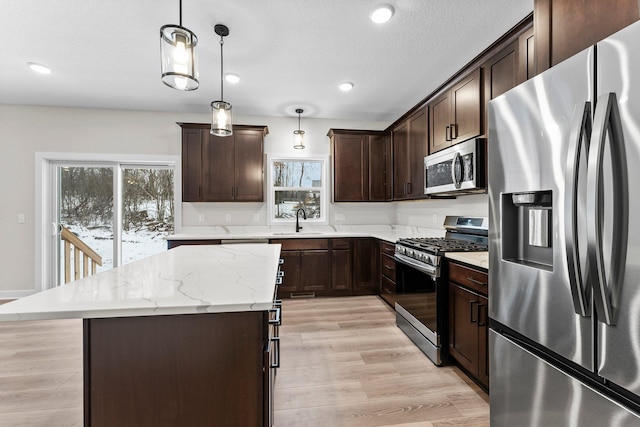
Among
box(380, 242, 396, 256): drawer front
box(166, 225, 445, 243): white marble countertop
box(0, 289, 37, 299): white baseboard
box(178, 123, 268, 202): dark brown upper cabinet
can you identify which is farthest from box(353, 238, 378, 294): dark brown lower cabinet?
box(0, 289, 37, 299): white baseboard

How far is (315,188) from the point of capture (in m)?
4.71

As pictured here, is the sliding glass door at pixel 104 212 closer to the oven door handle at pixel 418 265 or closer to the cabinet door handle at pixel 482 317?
the oven door handle at pixel 418 265

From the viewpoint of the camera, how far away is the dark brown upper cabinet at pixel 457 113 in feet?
7.68

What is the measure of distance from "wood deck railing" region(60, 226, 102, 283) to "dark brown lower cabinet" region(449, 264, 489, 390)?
4.68m

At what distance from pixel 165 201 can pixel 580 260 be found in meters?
4.72

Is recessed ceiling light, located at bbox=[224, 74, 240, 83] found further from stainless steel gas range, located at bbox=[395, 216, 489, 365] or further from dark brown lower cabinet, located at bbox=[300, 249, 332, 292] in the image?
stainless steel gas range, located at bbox=[395, 216, 489, 365]

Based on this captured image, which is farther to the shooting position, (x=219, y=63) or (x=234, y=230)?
(x=234, y=230)

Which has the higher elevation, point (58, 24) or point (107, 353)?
point (58, 24)

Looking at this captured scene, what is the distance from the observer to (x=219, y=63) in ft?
9.60

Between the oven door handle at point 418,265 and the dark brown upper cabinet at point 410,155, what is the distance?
2.76ft

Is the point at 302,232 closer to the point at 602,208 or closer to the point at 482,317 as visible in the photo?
the point at 482,317

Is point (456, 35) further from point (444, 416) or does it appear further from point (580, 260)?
point (444, 416)

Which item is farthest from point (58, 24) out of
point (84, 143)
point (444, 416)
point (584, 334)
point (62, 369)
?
point (444, 416)

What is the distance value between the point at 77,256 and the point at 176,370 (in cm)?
443
